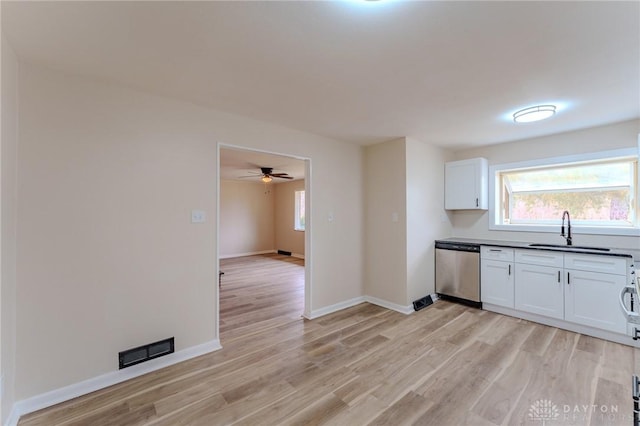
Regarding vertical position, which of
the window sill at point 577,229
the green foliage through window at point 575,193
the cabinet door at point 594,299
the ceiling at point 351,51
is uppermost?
the ceiling at point 351,51

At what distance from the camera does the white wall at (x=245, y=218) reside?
848 cm

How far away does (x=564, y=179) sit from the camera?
12.2 ft

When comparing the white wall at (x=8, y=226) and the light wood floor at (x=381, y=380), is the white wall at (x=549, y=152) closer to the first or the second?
the light wood floor at (x=381, y=380)

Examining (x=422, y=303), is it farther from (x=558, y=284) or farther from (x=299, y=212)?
(x=299, y=212)

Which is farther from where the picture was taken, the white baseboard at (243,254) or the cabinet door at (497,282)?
the white baseboard at (243,254)

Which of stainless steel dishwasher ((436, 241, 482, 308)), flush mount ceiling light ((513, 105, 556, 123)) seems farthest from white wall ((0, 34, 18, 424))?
stainless steel dishwasher ((436, 241, 482, 308))

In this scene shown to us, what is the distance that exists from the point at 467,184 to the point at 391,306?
7.15 ft

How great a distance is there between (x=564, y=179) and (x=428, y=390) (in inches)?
137

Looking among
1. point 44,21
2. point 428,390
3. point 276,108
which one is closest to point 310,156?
point 276,108

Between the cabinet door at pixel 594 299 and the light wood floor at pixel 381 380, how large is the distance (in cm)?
21

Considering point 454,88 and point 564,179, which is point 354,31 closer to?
point 454,88

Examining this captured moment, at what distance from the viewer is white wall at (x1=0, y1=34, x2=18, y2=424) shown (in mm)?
1625

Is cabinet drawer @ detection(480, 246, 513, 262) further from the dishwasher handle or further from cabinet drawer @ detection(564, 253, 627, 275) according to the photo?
cabinet drawer @ detection(564, 253, 627, 275)

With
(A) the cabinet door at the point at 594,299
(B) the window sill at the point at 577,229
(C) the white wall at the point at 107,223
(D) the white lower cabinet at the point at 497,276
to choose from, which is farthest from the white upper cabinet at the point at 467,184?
(C) the white wall at the point at 107,223
